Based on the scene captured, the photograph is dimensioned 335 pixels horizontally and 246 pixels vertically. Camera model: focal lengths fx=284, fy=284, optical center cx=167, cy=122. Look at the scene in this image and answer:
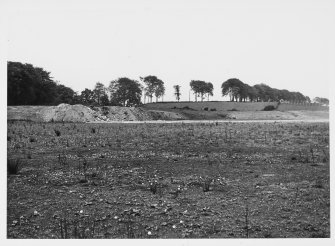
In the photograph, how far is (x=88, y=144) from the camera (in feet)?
55.7

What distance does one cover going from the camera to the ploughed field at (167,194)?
7059 millimetres

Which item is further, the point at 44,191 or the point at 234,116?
the point at 234,116

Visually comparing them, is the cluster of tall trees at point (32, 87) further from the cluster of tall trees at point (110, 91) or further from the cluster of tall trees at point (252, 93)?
the cluster of tall trees at point (252, 93)

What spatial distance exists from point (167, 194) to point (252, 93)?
386 feet

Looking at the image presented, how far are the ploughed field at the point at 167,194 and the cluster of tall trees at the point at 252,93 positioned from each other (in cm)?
9578

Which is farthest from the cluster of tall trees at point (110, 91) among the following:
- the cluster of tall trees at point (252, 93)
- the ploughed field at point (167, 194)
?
the ploughed field at point (167, 194)

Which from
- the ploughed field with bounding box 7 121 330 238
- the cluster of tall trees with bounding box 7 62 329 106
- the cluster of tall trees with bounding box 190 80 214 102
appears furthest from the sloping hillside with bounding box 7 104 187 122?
the cluster of tall trees with bounding box 190 80 214 102

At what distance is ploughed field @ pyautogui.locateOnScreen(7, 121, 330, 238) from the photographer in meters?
7.06

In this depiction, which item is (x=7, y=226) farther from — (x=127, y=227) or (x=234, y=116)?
(x=234, y=116)

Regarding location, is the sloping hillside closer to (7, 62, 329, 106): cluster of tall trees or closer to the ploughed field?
(7, 62, 329, 106): cluster of tall trees

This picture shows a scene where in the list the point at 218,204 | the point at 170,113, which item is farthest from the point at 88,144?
the point at 170,113

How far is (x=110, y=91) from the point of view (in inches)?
3789
